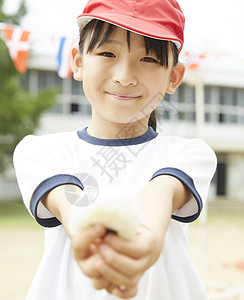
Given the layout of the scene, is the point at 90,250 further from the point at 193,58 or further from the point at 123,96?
the point at 193,58

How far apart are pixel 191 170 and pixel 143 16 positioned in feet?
1.30

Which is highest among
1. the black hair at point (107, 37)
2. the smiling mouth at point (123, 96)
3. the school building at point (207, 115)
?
the black hair at point (107, 37)

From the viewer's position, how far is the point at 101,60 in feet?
3.35

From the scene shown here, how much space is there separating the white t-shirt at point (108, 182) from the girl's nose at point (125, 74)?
23cm

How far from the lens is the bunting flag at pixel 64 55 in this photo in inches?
166

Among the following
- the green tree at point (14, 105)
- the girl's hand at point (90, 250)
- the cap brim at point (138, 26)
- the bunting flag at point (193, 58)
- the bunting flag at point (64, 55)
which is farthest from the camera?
the green tree at point (14, 105)

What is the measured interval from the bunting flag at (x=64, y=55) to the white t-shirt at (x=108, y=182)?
3191 mm

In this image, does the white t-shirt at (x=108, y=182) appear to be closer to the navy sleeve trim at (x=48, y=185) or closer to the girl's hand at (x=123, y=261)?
the navy sleeve trim at (x=48, y=185)

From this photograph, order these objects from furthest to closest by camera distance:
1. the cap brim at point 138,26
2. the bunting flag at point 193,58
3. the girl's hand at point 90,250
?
1. the bunting flag at point 193,58
2. the cap brim at point 138,26
3. the girl's hand at point 90,250

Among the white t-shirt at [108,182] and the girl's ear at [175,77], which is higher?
the girl's ear at [175,77]

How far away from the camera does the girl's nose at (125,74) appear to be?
0.98 meters

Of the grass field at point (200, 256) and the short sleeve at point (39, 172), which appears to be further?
the grass field at point (200, 256)

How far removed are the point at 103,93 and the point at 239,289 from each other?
152 inches

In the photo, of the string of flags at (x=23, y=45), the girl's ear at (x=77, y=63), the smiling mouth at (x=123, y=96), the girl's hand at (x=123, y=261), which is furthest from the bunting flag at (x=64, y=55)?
the girl's hand at (x=123, y=261)
